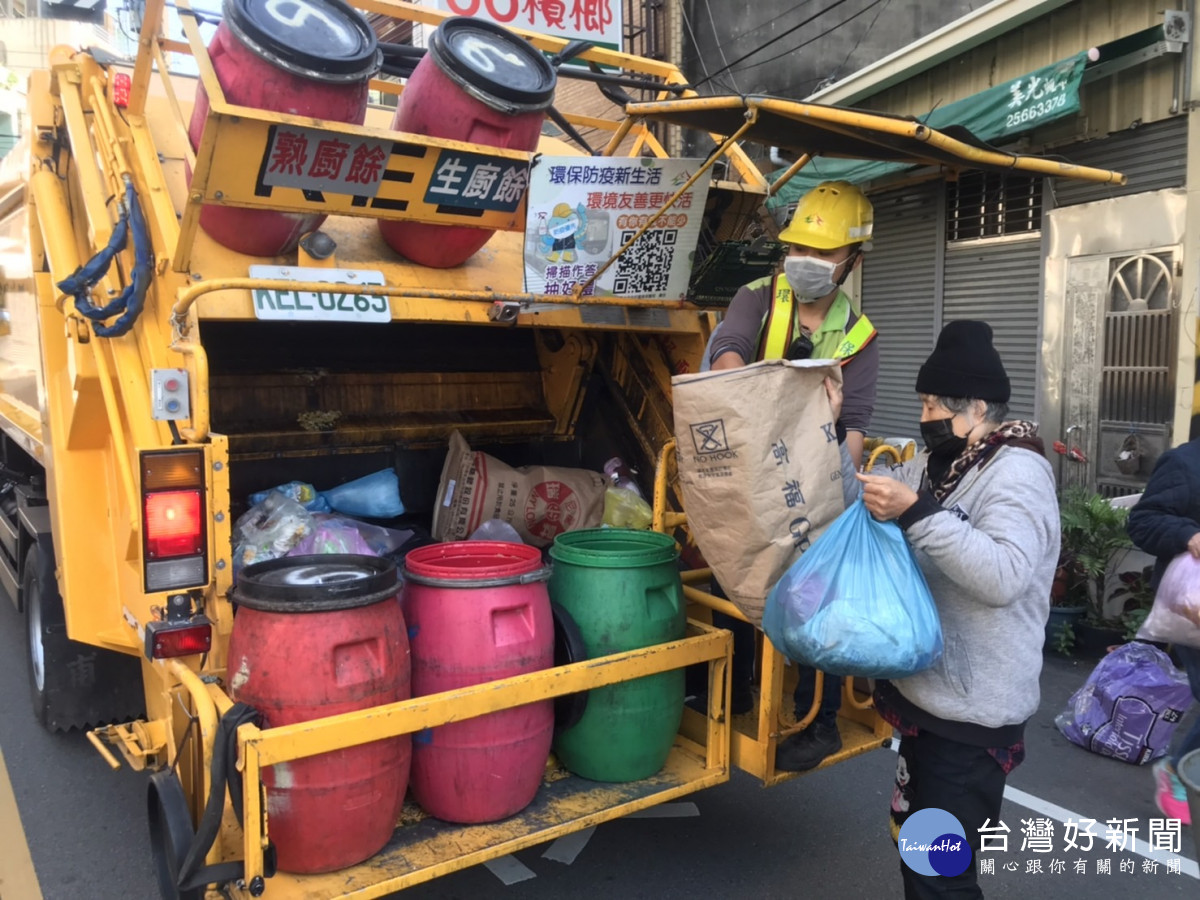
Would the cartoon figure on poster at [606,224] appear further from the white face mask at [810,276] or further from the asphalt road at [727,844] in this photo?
the asphalt road at [727,844]

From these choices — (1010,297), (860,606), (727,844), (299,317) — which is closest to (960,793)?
(860,606)

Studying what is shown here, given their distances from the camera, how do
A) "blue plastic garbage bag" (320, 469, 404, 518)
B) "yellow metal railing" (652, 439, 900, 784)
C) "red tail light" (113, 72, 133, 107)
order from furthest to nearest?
"blue plastic garbage bag" (320, 469, 404, 518), "red tail light" (113, 72, 133, 107), "yellow metal railing" (652, 439, 900, 784)

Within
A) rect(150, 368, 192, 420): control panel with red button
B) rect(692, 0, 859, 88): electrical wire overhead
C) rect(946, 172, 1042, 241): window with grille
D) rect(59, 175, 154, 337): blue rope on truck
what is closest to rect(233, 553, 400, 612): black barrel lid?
rect(150, 368, 192, 420): control panel with red button

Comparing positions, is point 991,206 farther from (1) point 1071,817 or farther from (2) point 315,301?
(2) point 315,301

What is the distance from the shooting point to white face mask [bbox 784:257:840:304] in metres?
2.67

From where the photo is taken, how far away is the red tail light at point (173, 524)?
7.63 feet

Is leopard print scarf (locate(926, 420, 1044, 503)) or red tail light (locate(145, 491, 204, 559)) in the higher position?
leopard print scarf (locate(926, 420, 1044, 503))

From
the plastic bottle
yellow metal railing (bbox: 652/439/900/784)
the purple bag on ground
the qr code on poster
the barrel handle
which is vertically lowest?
the purple bag on ground

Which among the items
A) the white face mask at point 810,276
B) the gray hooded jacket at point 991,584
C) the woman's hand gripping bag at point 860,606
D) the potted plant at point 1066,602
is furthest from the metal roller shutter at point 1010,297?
the woman's hand gripping bag at point 860,606

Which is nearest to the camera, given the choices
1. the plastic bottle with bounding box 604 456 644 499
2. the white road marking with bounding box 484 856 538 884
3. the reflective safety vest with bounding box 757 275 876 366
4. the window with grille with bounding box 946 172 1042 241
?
the reflective safety vest with bounding box 757 275 876 366

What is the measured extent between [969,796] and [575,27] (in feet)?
19.5

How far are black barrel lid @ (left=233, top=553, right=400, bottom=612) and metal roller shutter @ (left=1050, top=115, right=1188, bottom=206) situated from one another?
18.7ft

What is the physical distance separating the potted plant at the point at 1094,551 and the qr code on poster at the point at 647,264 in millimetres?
3628

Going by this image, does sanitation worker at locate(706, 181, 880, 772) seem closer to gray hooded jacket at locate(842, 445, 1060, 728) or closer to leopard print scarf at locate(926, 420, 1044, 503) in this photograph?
leopard print scarf at locate(926, 420, 1044, 503)
